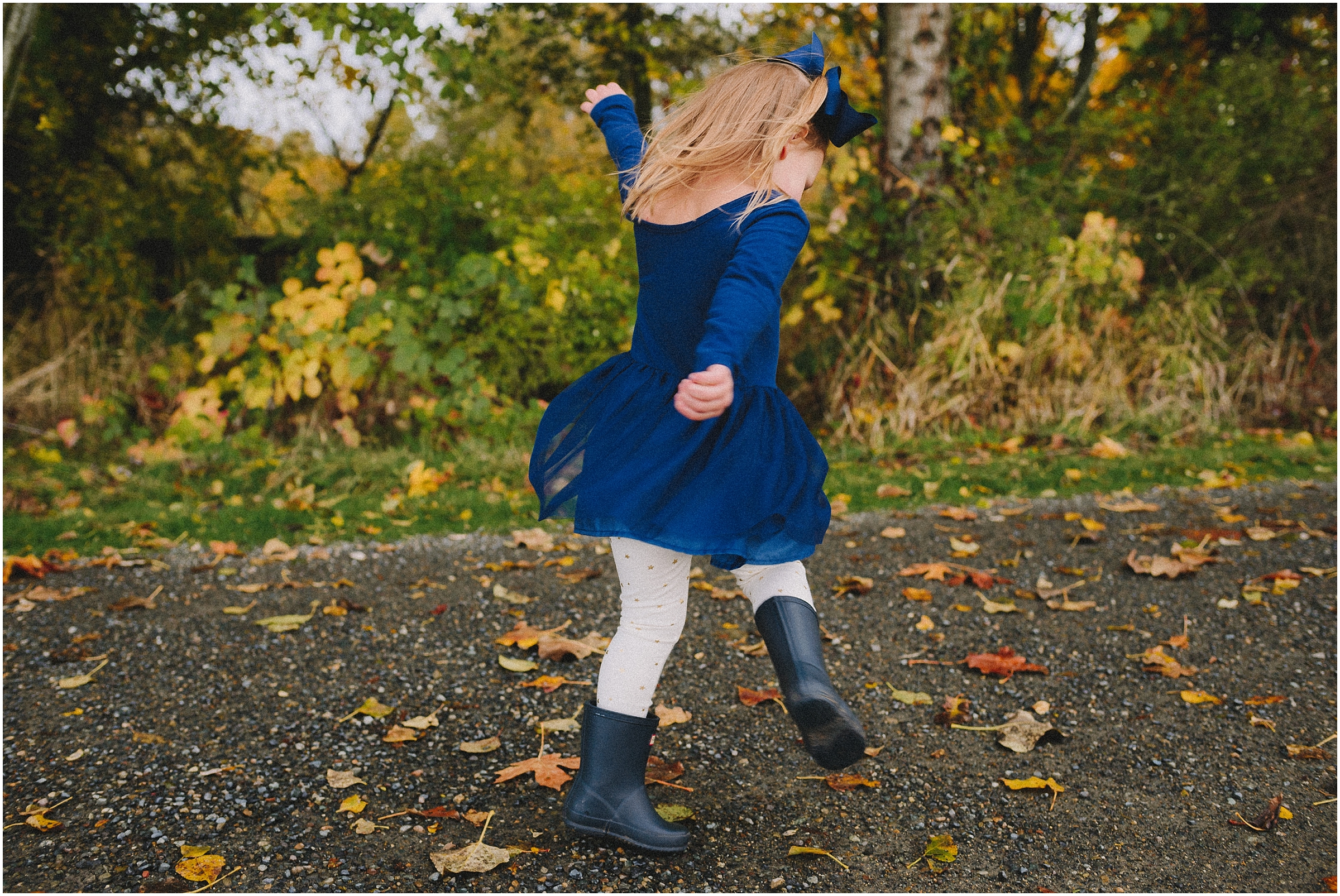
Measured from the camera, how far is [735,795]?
212 centimetres

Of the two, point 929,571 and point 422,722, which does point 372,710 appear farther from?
point 929,571

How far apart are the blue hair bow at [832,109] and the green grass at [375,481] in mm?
2769

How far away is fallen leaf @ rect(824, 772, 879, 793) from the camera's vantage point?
84.3 inches

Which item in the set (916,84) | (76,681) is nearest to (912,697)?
(76,681)

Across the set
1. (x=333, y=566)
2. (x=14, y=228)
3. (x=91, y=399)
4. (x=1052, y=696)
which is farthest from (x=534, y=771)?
(x=14, y=228)

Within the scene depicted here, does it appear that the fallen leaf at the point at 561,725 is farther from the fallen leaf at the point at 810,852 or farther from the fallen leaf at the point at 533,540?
the fallen leaf at the point at 533,540

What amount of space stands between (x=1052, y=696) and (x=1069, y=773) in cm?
44

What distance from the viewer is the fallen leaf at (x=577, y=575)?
11.5 feet

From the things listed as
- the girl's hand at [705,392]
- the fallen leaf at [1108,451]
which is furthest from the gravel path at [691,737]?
the fallen leaf at [1108,451]

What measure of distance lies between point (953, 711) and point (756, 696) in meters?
0.54

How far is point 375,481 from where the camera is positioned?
5.06 m

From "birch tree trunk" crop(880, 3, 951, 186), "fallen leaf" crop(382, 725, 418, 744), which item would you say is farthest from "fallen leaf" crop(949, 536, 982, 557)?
"birch tree trunk" crop(880, 3, 951, 186)

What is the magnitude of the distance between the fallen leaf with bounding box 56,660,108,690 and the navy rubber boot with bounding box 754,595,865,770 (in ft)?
6.78

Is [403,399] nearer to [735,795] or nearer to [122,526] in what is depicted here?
[122,526]
